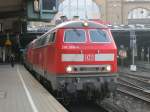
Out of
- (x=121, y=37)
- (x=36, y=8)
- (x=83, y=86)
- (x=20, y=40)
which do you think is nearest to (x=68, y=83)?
(x=83, y=86)

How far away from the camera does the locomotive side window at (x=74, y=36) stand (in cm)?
1991

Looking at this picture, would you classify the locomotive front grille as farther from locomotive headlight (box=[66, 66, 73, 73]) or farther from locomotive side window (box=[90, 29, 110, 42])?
locomotive side window (box=[90, 29, 110, 42])

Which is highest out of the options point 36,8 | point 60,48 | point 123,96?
point 36,8

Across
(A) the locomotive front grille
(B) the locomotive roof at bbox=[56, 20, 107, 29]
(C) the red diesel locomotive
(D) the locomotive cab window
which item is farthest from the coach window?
(A) the locomotive front grille

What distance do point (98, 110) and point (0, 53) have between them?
72060mm

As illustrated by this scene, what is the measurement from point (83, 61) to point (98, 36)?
1344 millimetres

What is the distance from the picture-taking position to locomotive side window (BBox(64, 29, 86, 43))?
1991cm

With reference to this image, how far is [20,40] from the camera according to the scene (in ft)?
277

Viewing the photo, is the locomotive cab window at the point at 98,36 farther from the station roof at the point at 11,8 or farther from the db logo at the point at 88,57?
the station roof at the point at 11,8

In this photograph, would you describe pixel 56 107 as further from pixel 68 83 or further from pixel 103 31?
pixel 103 31

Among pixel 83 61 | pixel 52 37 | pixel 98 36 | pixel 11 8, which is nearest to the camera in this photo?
pixel 83 61

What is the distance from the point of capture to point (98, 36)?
20.2m

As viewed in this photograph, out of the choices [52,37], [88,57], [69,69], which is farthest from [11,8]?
[69,69]

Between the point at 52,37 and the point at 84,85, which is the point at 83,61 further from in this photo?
the point at 52,37
